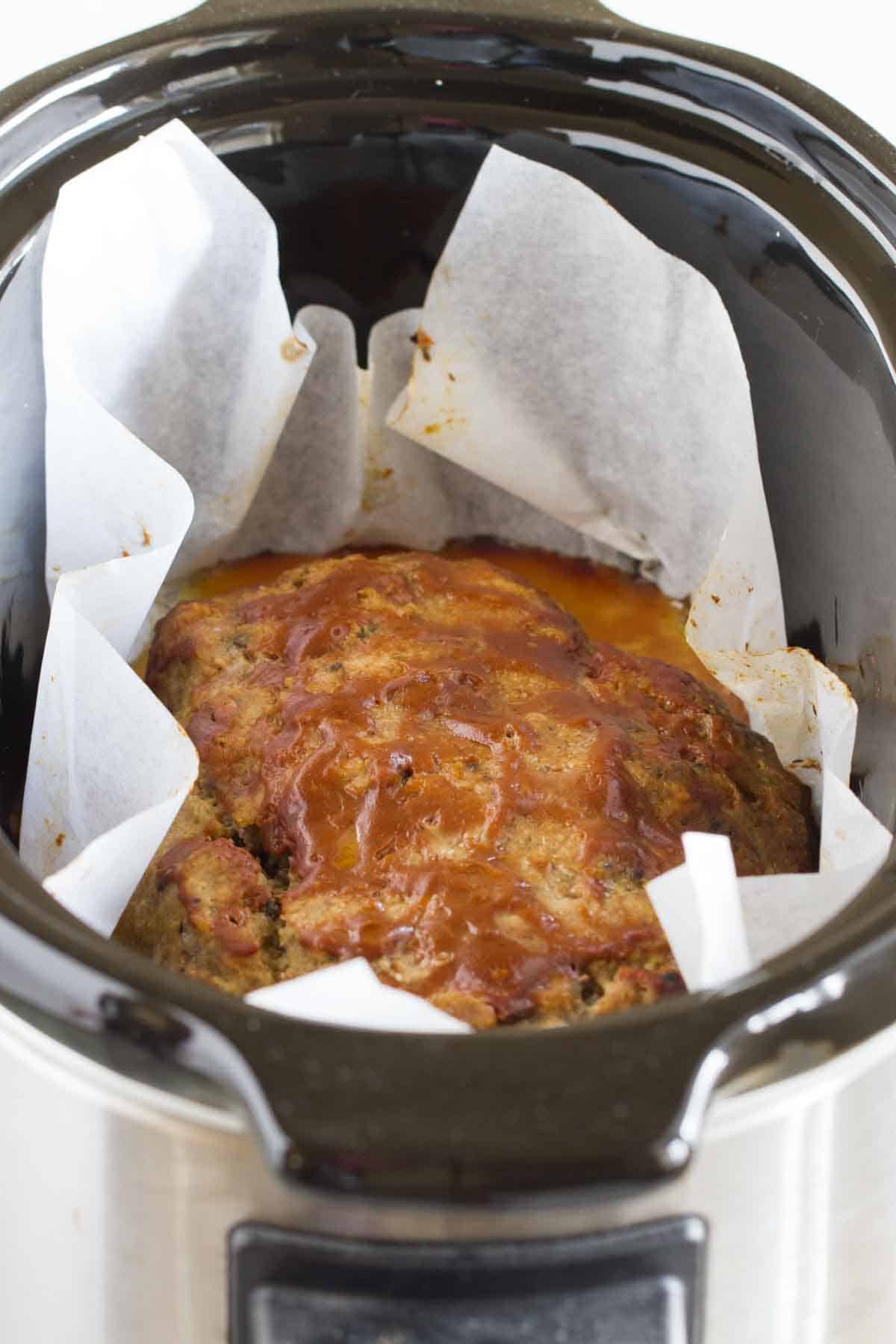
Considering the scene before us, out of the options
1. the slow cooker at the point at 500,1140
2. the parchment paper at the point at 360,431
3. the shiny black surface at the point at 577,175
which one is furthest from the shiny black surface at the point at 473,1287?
the parchment paper at the point at 360,431

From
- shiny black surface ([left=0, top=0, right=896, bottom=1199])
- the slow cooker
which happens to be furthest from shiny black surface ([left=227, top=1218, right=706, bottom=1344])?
shiny black surface ([left=0, top=0, right=896, bottom=1199])

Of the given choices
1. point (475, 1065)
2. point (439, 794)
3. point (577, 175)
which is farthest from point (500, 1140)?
point (577, 175)

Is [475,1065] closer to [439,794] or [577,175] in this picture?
[439,794]

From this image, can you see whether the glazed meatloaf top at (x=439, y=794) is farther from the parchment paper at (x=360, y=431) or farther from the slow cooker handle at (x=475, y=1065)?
the slow cooker handle at (x=475, y=1065)

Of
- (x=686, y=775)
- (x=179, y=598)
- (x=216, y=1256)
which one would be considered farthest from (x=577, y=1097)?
(x=179, y=598)

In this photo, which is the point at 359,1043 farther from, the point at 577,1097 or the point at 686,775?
the point at 686,775
